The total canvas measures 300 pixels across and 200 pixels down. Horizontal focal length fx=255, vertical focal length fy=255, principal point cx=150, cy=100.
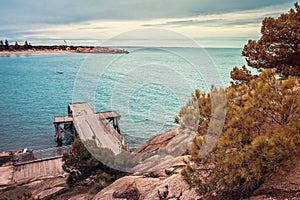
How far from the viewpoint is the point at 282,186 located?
5773 millimetres

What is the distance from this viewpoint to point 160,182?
27.9ft

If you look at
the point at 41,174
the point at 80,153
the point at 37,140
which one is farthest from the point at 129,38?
the point at 37,140

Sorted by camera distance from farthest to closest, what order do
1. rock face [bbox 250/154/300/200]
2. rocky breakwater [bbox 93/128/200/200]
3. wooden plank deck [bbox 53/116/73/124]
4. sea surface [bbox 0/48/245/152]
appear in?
wooden plank deck [bbox 53/116/73/124]
sea surface [bbox 0/48/245/152]
rocky breakwater [bbox 93/128/200/200]
rock face [bbox 250/154/300/200]

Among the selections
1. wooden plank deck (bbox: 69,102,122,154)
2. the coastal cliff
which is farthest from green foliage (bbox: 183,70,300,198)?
wooden plank deck (bbox: 69,102,122,154)

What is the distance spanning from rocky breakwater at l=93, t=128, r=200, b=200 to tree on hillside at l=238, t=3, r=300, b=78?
4877 mm

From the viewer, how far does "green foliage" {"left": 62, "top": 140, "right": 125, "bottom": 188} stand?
13.4 metres

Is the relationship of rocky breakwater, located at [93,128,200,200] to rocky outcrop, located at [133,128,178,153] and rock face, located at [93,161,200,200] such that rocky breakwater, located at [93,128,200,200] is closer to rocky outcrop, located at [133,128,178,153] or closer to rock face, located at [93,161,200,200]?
rock face, located at [93,161,200,200]

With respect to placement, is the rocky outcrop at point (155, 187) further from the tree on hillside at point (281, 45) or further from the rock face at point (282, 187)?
the tree on hillside at point (281, 45)

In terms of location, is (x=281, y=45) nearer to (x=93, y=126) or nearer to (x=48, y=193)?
(x=48, y=193)

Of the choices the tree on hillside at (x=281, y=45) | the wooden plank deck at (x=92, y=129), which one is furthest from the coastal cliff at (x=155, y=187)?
the tree on hillside at (x=281, y=45)

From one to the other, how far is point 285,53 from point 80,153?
Answer: 11032 millimetres

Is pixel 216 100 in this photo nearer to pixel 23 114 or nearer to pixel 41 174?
pixel 41 174

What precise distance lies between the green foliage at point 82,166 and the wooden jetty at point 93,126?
4875 millimetres

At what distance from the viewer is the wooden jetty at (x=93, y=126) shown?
20.7 meters
